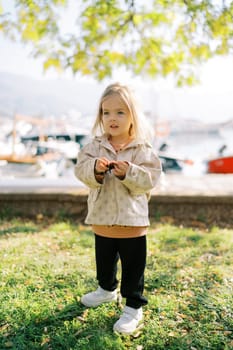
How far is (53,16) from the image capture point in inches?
232

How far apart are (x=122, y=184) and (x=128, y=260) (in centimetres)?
46

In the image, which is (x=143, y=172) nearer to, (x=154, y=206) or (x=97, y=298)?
(x=97, y=298)

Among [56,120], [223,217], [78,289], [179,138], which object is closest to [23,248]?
[78,289]

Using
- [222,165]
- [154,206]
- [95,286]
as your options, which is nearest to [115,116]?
[95,286]

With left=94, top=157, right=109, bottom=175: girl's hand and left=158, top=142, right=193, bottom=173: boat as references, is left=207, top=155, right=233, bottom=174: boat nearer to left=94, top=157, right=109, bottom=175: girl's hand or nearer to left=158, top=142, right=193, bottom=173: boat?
left=158, top=142, right=193, bottom=173: boat

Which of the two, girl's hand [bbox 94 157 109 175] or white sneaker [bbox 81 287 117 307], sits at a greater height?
girl's hand [bbox 94 157 109 175]

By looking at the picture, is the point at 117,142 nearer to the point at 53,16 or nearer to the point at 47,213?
the point at 47,213

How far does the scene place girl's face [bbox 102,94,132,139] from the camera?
6.96 ft

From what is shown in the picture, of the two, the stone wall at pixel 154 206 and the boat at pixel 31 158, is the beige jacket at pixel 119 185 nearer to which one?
the stone wall at pixel 154 206

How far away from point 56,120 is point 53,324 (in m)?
17.5

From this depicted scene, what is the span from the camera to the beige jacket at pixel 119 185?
82.5 inches

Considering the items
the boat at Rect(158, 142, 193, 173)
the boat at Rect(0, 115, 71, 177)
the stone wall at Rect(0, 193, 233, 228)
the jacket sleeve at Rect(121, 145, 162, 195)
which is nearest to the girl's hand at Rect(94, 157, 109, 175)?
the jacket sleeve at Rect(121, 145, 162, 195)

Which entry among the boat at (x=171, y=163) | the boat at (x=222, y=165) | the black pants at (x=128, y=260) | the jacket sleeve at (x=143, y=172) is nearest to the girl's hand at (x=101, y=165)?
the jacket sleeve at (x=143, y=172)

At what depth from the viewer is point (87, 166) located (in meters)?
2.11
